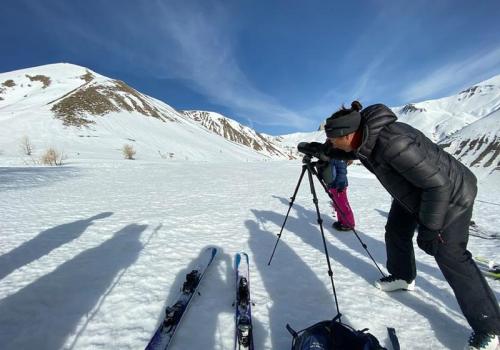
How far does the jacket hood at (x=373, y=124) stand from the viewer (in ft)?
8.89

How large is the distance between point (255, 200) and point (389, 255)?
7.05 m

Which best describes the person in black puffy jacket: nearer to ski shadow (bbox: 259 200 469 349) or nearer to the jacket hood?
the jacket hood

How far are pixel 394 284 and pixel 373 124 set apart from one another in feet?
7.90

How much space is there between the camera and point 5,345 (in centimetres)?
299

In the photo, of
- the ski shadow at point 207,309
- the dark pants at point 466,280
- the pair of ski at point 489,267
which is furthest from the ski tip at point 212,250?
the pair of ski at point 489,267

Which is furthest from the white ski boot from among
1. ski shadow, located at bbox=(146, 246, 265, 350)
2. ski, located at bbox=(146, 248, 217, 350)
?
ski, located at bbox=(146, 248, 217, 350)

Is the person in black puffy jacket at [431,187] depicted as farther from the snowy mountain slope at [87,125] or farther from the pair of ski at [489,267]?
the snowy mountain slope at [87,125]

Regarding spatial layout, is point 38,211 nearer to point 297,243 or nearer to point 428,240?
point 297,243

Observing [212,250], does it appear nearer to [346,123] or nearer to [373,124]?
[346,123]

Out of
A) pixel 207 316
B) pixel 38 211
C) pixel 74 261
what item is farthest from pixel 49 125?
pixel 207 316

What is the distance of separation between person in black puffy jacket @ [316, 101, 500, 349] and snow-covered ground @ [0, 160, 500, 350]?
0.59m

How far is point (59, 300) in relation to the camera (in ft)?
12.4

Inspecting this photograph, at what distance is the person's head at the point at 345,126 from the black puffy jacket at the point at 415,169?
0.32 ft

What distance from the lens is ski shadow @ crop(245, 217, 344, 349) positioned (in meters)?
3.25
